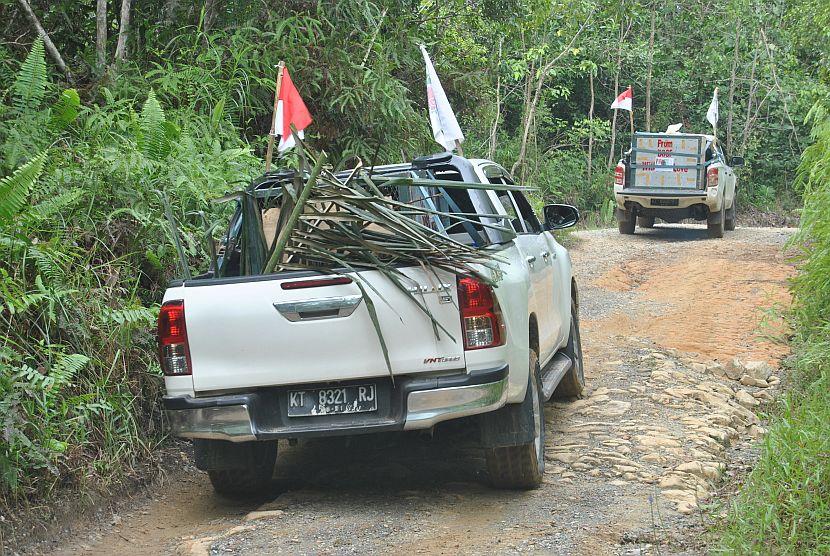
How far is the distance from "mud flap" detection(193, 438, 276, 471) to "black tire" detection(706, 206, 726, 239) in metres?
16.0

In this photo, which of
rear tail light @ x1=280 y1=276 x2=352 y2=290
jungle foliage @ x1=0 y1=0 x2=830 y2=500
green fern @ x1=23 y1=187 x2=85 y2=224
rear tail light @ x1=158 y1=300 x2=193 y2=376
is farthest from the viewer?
green fern @ x1=23 y1=187 x2=85 y2=224

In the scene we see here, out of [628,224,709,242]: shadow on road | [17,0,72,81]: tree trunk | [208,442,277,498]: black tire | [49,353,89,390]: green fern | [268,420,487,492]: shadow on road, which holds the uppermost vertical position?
[17,0,72,81]: tree trunk

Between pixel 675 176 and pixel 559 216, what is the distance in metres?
13.2

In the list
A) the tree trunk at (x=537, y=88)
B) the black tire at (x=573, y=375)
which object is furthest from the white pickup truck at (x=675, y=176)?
the black tire at (x=573, y=375)

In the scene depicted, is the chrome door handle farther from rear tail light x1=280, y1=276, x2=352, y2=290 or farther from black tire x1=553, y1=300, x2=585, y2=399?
black tire x1=553, y1=300, x2=585, y2=399

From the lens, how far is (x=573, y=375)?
296 inches

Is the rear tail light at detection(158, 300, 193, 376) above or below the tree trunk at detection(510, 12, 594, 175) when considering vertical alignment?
below

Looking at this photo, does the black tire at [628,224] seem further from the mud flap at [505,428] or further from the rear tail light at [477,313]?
the rear tail light at [477,313]

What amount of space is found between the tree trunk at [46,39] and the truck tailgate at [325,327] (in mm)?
5273

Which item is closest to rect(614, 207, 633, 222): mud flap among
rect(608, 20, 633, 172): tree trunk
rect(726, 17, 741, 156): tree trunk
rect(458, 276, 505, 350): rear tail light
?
rect(608, 20, 633, 172): tree trunk

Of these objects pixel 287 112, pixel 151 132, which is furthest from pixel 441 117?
pixel 151 132

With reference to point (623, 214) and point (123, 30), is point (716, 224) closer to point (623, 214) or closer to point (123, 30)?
point (623, 214)

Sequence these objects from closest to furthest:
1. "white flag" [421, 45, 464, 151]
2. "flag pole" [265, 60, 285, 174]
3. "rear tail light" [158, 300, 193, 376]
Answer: "rear tail light" [158, 300, 193, 376] → "flag pole" [265, 60, 285, 174] → "white flag" [421, 45, 464, 151]

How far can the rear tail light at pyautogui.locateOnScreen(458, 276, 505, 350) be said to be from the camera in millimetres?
4824
